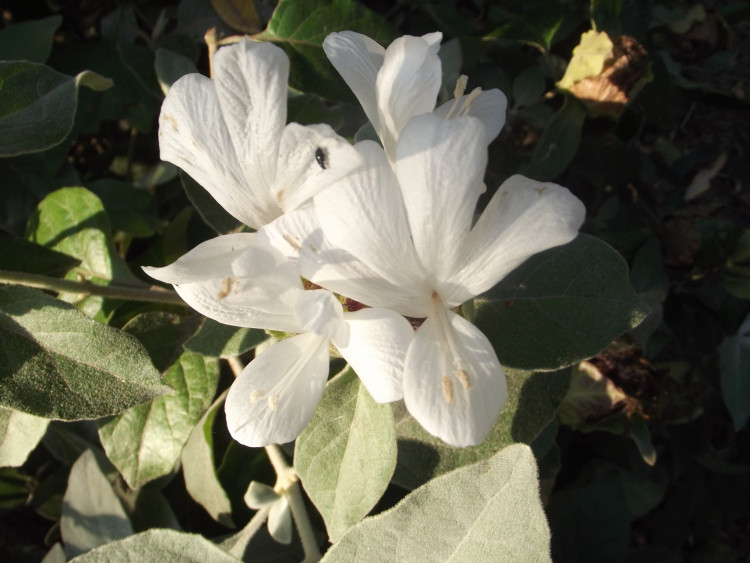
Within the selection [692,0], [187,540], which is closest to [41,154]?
[187,540]

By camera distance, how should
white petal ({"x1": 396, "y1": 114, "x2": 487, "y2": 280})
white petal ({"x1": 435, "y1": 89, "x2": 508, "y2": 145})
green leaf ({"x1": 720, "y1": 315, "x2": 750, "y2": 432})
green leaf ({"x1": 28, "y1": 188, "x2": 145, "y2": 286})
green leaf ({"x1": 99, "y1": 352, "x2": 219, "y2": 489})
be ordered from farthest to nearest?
green leaf ({"x1": 720, "y1": 315, "x2": 750, "y2": 432}) < green leaf ({"x1": 28, "y1": 188, "x2": 145, "y2": 286}) < green leaf ({"x1": 99, "y1": 352, "x2": 219, "y2": 489}) < white petal ({"x1": 435, "y1": 89, "x2": 508, "y2": 145}) < white petal ({"x1": 396, "y1": 114, "x2": 487, "y2": 280})

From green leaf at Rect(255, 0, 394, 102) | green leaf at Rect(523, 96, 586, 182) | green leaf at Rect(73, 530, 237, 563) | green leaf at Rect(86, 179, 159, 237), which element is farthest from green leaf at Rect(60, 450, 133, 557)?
green leaf at Rect(523, 96, 586, 182)

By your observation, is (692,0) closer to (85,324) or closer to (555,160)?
(555,160)

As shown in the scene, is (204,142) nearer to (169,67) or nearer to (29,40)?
(169,67)

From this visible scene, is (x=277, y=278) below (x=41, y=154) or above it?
above

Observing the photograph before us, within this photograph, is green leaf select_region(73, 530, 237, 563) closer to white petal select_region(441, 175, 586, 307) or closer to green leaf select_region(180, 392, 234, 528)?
green leaf select_region(180, 392, 234, 528)

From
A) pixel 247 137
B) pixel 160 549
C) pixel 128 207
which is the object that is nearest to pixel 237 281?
pixel 247 137
